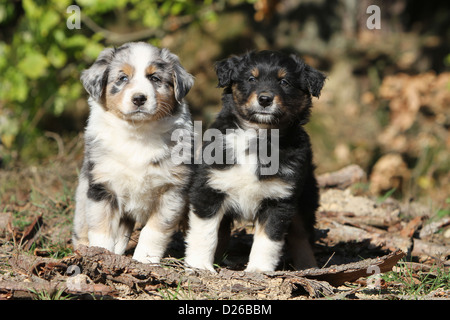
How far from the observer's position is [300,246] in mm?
4633

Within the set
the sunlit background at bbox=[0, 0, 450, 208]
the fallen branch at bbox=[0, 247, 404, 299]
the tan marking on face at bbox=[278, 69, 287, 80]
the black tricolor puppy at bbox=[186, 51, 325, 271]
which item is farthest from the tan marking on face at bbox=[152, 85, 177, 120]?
the sunlit background at bbox=[0, 0, 450, 208]

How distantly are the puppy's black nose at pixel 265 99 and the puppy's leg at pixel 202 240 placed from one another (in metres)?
0.84

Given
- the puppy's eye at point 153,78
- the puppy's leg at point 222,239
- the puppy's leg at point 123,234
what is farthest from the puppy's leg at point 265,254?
the puppy's eye at point 153,78

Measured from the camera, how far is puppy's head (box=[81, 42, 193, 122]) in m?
4.14

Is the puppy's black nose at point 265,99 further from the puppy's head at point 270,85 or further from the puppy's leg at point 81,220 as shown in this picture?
the puppy's leg at point 81,220

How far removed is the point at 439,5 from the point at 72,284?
10.6 metres

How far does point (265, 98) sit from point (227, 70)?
52 cm

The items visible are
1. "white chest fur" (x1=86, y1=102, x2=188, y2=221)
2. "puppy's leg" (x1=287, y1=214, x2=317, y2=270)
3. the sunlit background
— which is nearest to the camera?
"white chest fur" (x1=86, y1=102, x2=188, y2=221)

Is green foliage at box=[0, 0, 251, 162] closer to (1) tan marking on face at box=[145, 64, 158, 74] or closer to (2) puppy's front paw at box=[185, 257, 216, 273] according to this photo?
(1) tan marking on face at box=[145, 64, 158, 74]

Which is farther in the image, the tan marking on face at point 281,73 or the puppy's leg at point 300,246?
the puppy's leg at point 300,246

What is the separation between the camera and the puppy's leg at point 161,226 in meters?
4.24

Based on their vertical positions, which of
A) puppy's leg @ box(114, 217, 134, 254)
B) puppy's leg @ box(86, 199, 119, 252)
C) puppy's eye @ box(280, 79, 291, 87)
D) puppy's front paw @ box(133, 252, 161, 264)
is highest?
puppy's eye @ box(280, 79, 291, 87)

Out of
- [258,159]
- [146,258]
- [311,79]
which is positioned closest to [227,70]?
[311,79]

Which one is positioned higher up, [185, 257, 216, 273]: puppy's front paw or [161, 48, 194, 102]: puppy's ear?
[161, 48, 194, 102]: puppy's ear
